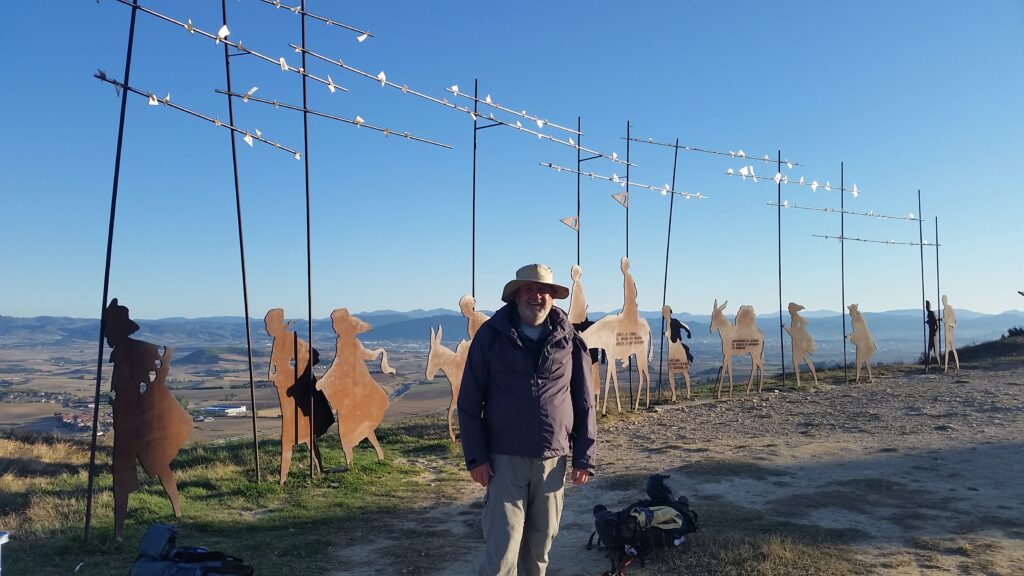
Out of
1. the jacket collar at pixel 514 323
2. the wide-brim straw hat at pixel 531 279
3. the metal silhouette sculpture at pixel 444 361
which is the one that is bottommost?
the metal silhouette sculpture at pixel 444 361

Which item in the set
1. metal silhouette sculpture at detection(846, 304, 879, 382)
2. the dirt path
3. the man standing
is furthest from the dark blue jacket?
metal silhouette sculpture at detection(846, 304, 879, 382)

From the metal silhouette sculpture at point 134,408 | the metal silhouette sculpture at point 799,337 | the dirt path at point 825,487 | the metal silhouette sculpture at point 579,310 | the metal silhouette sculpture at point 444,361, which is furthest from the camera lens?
the metal silhouette sculpture at point 799,337

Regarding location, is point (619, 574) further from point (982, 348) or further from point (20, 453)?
point (982, 348)

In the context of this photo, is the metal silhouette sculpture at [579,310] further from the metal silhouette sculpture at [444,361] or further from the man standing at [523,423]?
the man standing at [523,423]

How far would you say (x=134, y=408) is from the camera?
20.9 ft

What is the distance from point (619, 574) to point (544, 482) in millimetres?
1571

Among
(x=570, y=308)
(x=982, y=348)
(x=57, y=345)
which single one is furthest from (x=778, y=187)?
(x=57, y=345)

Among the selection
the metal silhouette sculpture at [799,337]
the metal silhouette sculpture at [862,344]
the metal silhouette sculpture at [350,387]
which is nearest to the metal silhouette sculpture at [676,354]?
the metal silhouette sculpture at [799,337]

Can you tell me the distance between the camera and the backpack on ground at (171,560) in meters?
4.31

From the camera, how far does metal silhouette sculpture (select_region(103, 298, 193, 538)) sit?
631 centimetres

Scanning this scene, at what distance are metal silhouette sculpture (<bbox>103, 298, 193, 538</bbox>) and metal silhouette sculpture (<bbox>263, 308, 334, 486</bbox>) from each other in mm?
1763

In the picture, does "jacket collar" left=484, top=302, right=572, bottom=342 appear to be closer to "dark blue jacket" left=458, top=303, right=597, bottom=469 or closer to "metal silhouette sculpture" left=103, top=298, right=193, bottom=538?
"dark blue jacket" left=458, top=303, right=597, bottom=469

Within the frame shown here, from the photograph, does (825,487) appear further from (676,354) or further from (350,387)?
(676,354)

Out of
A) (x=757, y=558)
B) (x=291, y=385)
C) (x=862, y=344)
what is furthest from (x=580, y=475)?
(x=862, y=344)
